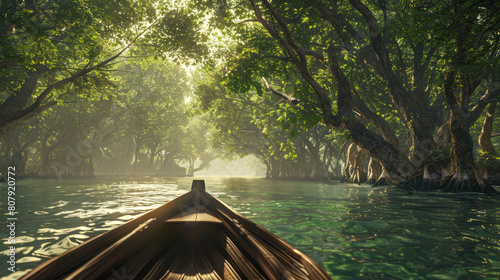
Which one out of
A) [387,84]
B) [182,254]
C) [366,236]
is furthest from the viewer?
[387,84]

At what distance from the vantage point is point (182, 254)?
120 inches

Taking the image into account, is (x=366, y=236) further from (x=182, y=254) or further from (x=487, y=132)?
(x=487, y=132)

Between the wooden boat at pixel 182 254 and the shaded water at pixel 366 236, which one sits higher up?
the wooden boat at pixel 182 254

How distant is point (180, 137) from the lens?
145 feet

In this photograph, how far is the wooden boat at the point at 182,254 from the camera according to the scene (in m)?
2.00

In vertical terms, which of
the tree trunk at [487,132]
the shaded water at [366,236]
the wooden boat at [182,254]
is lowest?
the shaded water at [366,236]

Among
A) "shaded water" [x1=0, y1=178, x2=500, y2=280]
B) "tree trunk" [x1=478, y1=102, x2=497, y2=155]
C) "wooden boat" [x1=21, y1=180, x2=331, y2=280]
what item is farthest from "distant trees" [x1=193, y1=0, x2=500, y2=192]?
"wooden boat" [x1=21, y1=180, x2=331, y2=280]

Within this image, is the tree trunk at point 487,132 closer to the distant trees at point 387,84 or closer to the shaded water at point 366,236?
the distant trees at point 387,84

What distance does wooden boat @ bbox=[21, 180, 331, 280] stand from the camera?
200 cm

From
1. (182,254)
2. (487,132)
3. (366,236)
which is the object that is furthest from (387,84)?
(182,254)

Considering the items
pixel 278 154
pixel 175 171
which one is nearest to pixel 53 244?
pixel 278 154

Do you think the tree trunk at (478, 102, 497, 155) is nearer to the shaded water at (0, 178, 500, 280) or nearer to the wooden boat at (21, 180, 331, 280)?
the shaded water at (0, 178, 500, 280)

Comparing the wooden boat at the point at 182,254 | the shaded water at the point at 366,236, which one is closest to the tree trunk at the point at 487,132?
the shaded water at the point at 366,236

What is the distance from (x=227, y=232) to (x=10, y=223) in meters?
5.55
